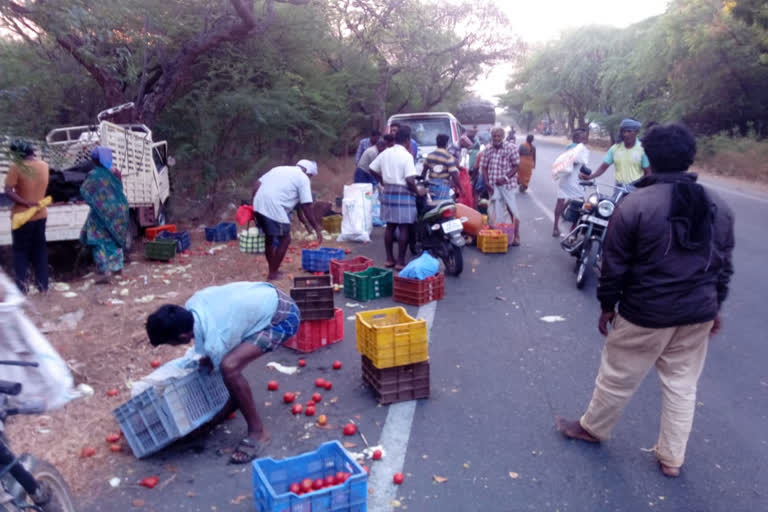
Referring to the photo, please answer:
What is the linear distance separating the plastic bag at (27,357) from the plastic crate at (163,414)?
1198mm

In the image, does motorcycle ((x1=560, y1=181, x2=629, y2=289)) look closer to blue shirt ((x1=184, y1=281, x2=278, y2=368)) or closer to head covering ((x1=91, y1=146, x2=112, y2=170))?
blue shirt ((x1=184, y1=281, x2=278, y2=368))

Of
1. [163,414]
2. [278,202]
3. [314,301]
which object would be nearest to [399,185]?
[278,202]

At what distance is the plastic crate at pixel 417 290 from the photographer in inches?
287

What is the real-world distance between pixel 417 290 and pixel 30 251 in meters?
4.85

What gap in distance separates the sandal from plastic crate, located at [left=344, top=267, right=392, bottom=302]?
3543 mm

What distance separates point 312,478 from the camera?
3600 millimetres

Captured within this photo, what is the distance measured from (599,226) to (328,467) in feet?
18.8

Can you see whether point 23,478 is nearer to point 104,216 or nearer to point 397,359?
point 397,359

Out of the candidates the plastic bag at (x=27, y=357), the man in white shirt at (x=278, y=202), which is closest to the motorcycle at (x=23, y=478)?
the plastic bag at (x=27, y=357)

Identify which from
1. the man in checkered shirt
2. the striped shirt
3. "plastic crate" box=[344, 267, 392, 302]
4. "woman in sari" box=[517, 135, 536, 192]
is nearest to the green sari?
"plastic crate" box=[344, 267, 392, 302]

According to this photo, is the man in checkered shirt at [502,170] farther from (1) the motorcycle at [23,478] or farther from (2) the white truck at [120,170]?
(1) the motorcycle at [23,478]

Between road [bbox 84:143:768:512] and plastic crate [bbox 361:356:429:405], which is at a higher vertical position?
plastic crate [bbox 361:356:429:405]

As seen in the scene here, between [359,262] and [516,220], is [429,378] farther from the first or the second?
[516,220]

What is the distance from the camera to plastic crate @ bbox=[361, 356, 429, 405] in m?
4.71
